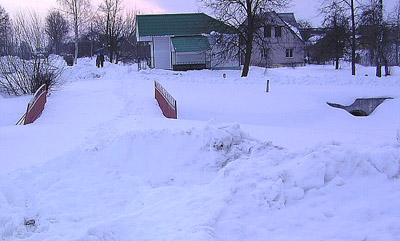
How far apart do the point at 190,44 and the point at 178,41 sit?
1.20 m

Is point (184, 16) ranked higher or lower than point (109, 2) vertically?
lower

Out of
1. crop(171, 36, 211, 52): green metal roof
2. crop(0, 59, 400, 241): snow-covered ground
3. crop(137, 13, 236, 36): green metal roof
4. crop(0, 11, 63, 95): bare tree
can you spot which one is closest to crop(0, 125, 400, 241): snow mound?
crop(0, 59, 400, 241): snow-covered ground

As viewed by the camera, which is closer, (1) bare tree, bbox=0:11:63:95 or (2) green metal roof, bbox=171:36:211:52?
(1) bare tree, bbox=0:11:63:95

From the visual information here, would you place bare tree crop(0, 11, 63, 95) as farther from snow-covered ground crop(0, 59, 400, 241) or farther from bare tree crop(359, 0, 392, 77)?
bare tree crop(359, 0, 392, 77)

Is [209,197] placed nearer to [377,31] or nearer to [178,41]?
[377,31]

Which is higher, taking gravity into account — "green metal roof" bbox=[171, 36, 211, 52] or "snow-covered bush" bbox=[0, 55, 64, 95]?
"green metal roof" bbox=[171, 36, 211, 52]

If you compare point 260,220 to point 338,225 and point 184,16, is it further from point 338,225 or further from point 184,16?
point 184,16

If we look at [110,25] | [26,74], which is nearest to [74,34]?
[110,25]

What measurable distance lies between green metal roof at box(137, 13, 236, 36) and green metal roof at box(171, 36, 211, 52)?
57cm

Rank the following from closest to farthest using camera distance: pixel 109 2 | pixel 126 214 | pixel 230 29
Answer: pixel 126 214 < pixel 230 29 < pixel 109 2

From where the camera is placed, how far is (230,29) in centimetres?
3269

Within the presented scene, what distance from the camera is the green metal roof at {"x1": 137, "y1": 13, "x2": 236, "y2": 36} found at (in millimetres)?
37344

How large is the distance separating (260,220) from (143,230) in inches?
54.3

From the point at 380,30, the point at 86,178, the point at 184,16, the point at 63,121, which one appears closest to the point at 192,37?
the point at 184,16
